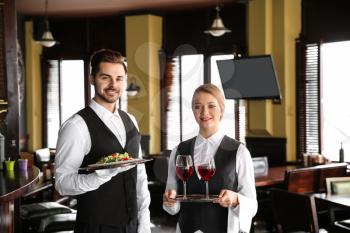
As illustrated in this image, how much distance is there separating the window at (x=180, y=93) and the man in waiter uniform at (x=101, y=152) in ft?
19.4

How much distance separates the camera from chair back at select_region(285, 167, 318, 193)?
186 inches

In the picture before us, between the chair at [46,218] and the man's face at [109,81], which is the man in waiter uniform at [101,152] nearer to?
the man's face at [109,81]

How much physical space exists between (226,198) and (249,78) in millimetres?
5180

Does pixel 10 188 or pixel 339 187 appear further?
pixel 339 187

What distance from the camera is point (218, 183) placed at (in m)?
2.13

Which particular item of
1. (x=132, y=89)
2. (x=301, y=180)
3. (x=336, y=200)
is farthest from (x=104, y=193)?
(x=132, y=89)

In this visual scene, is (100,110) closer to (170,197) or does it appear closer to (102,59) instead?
(102,59)

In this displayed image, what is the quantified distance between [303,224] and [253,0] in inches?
171

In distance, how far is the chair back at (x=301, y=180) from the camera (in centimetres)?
472

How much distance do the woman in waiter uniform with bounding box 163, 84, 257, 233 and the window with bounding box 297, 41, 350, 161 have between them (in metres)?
4.81

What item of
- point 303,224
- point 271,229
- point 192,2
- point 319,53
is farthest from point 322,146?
point 303,224

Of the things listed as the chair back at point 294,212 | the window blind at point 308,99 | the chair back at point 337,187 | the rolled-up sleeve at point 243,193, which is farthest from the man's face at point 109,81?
the window blind at point 308,99

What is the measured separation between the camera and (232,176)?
2117 millimetres

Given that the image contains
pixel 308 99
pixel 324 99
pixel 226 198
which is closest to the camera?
pixel 226 198
